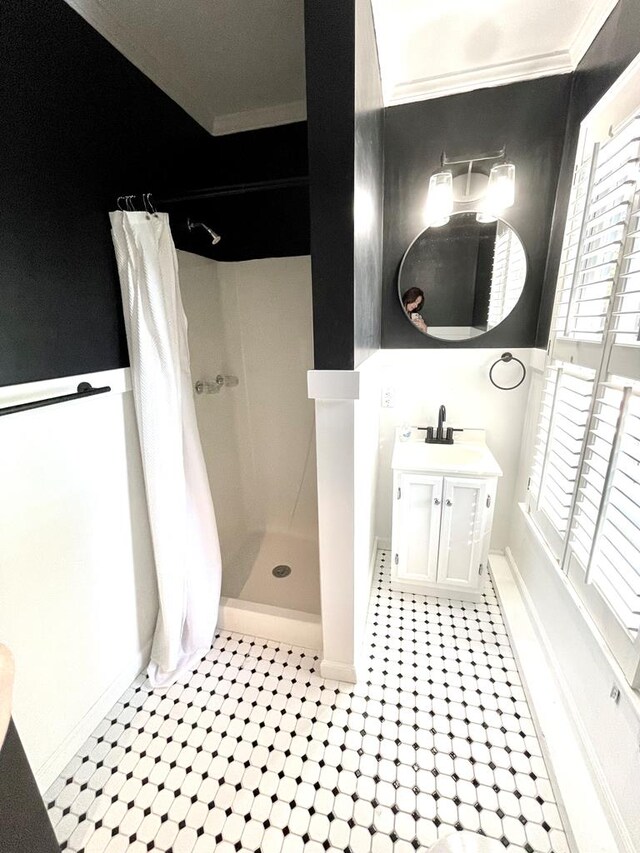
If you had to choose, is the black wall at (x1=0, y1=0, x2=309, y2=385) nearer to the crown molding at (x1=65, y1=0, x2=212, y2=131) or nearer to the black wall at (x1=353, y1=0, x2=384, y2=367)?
the crown molding at (x1=65, y1=0, x2=212, y2=131)

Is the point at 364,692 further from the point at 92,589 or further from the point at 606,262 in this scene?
the point at 606,262

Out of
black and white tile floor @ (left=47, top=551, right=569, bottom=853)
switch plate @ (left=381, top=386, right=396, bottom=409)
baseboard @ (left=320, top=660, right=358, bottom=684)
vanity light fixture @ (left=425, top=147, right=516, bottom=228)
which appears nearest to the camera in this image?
black and white tile floor @ (left=47, top=551, right=569, bottom=853)

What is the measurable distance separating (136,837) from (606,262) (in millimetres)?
2379

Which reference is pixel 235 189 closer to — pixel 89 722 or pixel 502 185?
pixel 502 185

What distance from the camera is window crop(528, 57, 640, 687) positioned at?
104 centimetres

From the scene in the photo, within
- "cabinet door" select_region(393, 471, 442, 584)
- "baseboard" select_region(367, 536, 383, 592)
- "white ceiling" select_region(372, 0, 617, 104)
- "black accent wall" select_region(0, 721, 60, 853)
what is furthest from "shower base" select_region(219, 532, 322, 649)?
"white ceiling" select_region(372, 0, 617, 104)

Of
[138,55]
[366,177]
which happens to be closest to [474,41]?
[366,177]

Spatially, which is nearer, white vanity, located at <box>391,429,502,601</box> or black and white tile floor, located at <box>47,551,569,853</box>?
black and white tile floor, located at <box>47,551,569,853</box>

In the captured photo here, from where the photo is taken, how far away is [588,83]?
1.43 m

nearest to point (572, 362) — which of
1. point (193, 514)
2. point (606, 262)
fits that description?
point (606, 262)

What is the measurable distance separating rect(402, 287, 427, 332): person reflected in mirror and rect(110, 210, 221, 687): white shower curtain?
3.90 ft

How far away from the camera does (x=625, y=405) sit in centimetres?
107

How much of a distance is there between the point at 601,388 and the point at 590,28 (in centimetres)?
142

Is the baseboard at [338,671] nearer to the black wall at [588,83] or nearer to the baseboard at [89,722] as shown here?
the baseboard at [89,722]
